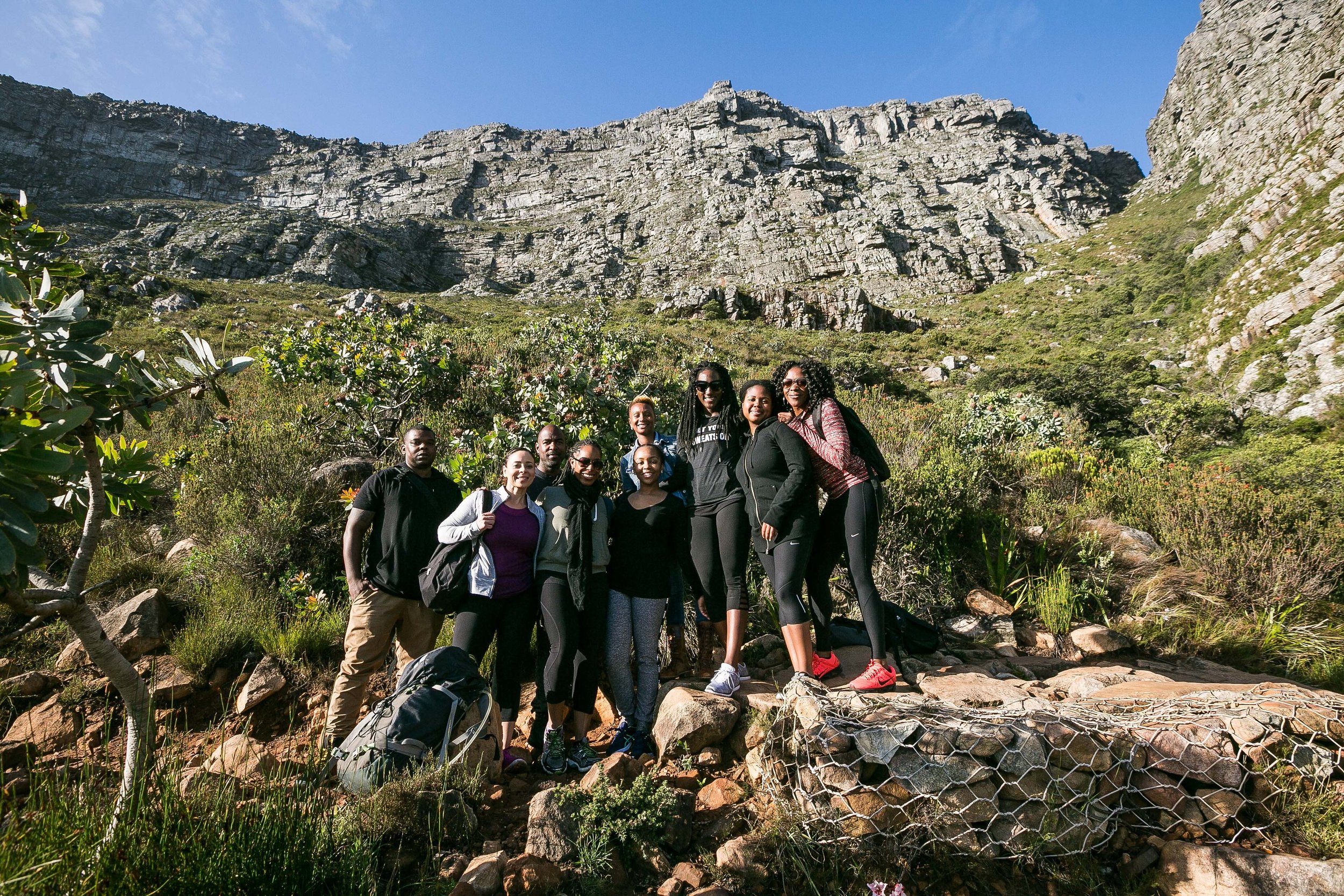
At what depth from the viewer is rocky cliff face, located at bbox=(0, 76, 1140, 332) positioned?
40.3 metres

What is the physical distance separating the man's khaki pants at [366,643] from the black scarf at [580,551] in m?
A: 0.92

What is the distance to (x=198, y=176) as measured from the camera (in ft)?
215

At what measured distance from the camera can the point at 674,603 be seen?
3.36m

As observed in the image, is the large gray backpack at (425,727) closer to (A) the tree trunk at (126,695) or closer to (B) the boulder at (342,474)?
(A) the tree trunk at (126,695)

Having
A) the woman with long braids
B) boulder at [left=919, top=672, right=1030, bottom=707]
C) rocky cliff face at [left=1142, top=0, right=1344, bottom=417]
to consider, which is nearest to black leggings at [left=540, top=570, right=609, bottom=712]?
the woman with long braids

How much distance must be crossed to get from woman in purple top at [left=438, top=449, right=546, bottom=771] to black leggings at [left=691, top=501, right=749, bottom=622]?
35.5 inches

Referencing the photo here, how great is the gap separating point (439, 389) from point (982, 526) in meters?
5.78

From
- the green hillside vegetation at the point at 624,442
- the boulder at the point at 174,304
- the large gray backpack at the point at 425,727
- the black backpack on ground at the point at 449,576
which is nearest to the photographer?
the large gray backpack at the point at 425,727

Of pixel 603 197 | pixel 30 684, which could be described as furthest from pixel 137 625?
pixel 603 197

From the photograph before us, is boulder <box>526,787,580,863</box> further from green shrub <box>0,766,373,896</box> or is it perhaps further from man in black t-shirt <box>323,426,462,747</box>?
man in black t-shirt <box>323,426,462,747</box>

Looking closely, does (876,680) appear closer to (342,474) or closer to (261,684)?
(261,684)

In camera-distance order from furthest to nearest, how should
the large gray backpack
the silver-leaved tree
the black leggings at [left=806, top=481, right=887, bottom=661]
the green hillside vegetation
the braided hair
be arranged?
the green hillside vegetation, the braided hair, the black leggings at [left=806, top=481, right=887, bottom=661], the large gray backpack, the silver-leaved tree

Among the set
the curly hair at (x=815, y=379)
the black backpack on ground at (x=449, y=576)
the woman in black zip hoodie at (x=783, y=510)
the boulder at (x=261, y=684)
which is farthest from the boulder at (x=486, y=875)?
the curly hair at (x=815, y=379)

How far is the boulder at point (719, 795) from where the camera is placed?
2.34 meters
